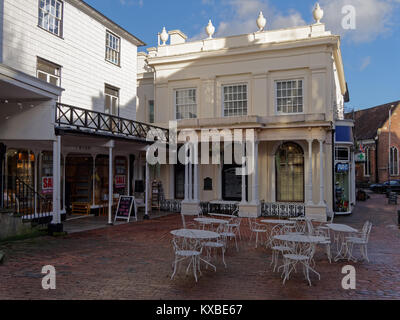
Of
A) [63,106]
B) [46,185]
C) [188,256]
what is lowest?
[188,256]

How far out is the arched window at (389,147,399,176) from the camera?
3906cm

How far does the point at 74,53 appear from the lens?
1427 cm

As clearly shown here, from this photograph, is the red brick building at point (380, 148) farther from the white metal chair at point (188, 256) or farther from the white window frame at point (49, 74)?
the white metal chair at point (188, 256)

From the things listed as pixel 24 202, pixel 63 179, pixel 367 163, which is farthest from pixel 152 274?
pixel 367 163

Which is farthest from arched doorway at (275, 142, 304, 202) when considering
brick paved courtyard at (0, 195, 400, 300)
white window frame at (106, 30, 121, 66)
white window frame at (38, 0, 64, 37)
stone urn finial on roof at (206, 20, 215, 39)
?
white window frame at (38, 0, 64, 37)

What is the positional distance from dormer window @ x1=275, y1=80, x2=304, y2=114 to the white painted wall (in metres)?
7.55

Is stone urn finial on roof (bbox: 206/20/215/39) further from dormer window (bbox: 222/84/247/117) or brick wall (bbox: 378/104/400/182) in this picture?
brick wall (bbox: 378/104/400/182)

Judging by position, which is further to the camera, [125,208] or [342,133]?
[342,133]

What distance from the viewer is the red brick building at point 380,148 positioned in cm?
3925

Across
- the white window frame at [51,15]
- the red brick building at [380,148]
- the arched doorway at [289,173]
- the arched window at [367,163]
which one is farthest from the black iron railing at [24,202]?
the arched window at [367,163]

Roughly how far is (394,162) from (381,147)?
7.22ft

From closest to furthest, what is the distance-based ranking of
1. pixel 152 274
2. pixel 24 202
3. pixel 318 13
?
pixel 152 274
pixel 24 202
pixel 318 13

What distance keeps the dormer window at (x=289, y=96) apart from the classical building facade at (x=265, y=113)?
0.05 metres

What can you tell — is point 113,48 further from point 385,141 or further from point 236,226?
point 385,141
